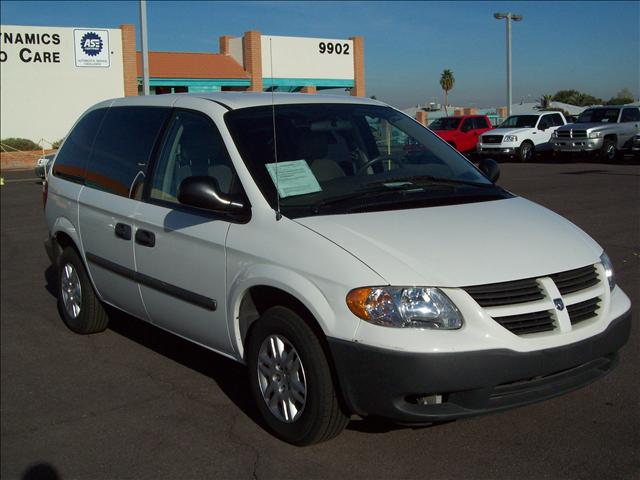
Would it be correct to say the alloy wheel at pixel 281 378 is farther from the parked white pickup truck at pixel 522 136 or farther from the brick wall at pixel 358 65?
the brick wall at pixel 358 65

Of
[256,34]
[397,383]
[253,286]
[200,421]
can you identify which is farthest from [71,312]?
[256,34]

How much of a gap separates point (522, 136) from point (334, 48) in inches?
686

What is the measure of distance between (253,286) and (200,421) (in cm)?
96

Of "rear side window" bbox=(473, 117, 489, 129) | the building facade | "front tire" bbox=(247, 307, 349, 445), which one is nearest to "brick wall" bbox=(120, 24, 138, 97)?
the building facade

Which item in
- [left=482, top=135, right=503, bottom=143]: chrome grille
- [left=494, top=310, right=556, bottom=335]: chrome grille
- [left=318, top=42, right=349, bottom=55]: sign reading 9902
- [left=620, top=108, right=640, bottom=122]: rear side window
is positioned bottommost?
[left=494, top=310, right=556, bottom=335]: chrome grille

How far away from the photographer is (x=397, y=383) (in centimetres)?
351

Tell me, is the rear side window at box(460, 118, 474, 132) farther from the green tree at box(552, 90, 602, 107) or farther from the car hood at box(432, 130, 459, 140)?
the green tree at box(552, 90, 602, 107)

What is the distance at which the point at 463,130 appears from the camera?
30.6 meters

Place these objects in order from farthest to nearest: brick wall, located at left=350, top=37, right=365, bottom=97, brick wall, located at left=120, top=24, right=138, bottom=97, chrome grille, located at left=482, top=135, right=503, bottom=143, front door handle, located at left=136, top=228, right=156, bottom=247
→ brick wall, located at left=350, top=37, right=365, bottom=97 → brick wall, located at left=120, top=24, right=138, bottom=97 → chrome grille, located at left=482, top=135, right=503, bottom=143 → front door handle, located at left=136, top=228, right=156, bottom=247

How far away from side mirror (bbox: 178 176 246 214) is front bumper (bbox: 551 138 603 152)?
22.4 metres

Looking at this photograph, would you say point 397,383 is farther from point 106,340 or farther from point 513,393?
point 106,340

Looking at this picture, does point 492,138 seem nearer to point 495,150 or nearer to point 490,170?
point 495,150

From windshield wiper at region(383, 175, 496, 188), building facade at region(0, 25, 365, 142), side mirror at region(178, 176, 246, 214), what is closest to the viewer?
side mirror at region(178, 176, 246, 214)

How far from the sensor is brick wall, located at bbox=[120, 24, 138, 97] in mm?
35969
